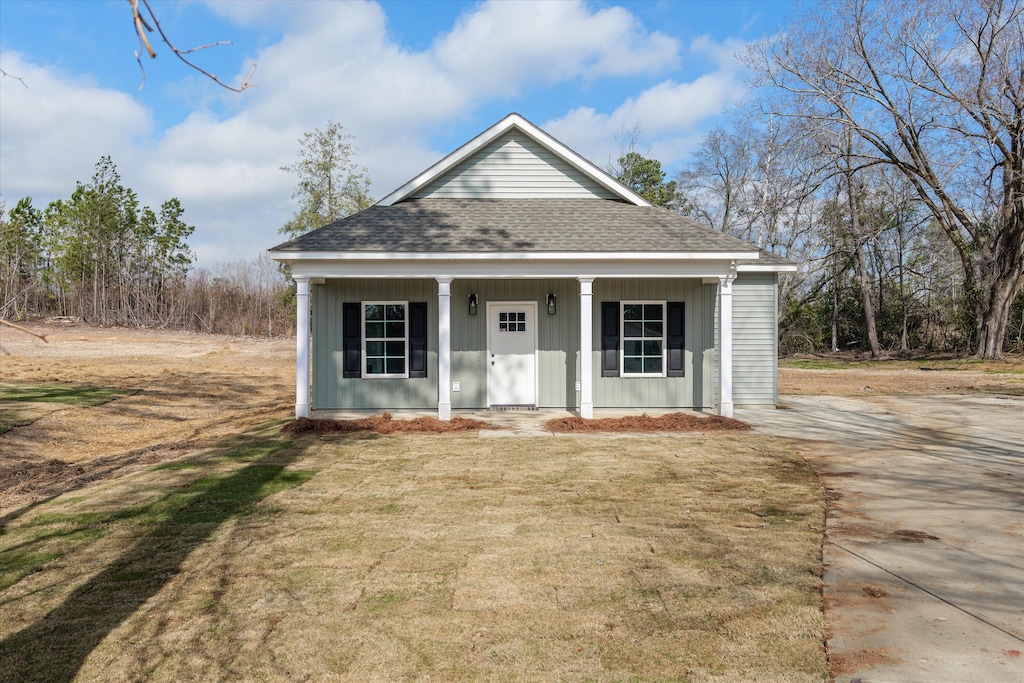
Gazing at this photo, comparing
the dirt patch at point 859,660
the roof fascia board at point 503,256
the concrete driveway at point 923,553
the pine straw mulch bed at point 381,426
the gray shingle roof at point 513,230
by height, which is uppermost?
the gray shingle roof at point 513,230

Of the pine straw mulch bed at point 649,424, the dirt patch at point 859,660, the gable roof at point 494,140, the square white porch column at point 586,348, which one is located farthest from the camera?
the gable roof at point 494,140

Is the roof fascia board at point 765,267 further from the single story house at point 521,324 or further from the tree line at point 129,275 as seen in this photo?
the tree line at point 129,275

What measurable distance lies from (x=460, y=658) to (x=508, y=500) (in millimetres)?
3007

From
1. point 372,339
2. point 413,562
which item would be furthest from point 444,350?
point 413,562

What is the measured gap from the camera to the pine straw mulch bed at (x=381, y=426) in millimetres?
10641

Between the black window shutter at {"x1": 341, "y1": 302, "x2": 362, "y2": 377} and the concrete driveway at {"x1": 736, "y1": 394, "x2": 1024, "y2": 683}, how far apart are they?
719cm

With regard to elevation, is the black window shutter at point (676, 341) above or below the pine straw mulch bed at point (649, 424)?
above

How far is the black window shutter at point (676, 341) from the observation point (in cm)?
1270

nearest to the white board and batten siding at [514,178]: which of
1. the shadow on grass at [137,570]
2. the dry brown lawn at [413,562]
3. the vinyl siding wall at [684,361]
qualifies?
the vinyl siding wall at [684,361]

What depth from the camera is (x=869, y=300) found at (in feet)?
97.8

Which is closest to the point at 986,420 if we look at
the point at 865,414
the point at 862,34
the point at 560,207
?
the point at 865,414

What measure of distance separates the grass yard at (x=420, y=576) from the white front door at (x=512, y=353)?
15.9ft

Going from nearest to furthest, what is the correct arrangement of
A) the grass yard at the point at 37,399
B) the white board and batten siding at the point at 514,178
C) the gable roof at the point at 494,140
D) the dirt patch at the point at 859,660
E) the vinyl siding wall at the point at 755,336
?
the dirt patch at the point at 859,660, the grass yard at the point at 37,399, the gable roof at the point at 494,140, the vinyl siding wall at the point at 755,336, the white board and batten siding at the point at 514,178

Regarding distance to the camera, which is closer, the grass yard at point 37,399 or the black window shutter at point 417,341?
the grass yard at point 37,399
